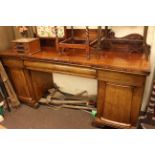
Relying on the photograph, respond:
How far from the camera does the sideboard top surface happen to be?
4.09 ft

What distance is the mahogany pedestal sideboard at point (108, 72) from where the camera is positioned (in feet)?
4.21

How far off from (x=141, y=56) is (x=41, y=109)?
4.44ft

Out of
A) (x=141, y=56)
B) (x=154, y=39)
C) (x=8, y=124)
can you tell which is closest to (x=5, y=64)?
(x=8, y=124)

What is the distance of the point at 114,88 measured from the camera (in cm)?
141

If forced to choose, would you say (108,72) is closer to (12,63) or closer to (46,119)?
(46,119)

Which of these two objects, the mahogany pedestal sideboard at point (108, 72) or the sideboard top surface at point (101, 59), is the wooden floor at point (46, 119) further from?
the sideboard top surface at point (101, 59)

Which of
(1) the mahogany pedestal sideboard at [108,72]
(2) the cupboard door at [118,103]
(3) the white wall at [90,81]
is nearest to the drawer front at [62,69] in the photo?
(1) the mahogany pedestal sideboard at [108,72]

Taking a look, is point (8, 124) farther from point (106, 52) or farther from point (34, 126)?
point (106, 52)

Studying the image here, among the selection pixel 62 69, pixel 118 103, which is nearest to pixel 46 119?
pixel 62 69

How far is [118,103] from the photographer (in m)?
1.46

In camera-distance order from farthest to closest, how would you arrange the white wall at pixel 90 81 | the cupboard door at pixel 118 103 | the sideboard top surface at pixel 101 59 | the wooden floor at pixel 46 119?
the wooden floor at pixel 46 119 → the white wall at pixel 90 81 → the cupboard door at pixel 118 103 → the sideboard top surface at pixel 101 59

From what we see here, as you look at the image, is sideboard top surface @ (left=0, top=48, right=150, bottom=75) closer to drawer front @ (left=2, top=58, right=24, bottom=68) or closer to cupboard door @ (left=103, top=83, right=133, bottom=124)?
drawer front @ (left=2, top=58, right=24, bottom=68)

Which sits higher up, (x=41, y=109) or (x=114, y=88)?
(x=114, y=88)

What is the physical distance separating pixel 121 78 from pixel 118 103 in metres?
0.27
